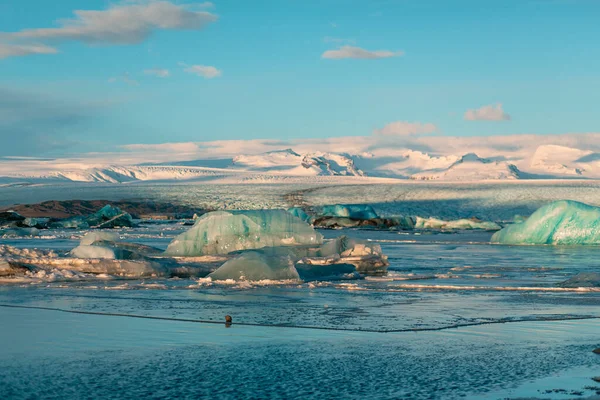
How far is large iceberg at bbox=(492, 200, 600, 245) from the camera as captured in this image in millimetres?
21219

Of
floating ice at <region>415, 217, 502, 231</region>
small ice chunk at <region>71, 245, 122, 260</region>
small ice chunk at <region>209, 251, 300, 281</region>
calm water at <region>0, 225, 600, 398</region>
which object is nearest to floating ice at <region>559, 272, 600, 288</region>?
calm water at <region>0, 225, 600, 398</region>

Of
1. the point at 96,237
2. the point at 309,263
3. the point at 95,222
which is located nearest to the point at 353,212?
the point at 95,222

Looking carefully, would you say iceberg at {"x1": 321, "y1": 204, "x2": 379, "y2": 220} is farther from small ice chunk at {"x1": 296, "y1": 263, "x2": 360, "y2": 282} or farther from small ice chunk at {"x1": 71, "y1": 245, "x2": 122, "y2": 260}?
small ice chunk at {"x1": 296, "y1": 263, "x2": 360, "y2": 282}

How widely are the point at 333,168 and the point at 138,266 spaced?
597 ft

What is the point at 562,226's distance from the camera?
21.5 meters

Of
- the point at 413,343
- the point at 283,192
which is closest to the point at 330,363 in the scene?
the point at 413,343

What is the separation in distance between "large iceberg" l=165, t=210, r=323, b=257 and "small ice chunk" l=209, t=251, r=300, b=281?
10.9ft

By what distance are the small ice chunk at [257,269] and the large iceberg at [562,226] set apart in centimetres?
1284

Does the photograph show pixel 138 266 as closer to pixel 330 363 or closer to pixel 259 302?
pixel 259 302

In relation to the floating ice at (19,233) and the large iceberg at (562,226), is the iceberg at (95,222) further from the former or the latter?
the large iceberg at (562,226)

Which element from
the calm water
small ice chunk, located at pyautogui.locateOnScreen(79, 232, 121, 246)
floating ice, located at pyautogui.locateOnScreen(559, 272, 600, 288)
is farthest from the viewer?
small ice chunk, located at pyautogui.locateOnScreen(79, 232, 121, 246)

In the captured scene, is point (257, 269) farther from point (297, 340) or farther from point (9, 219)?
point (9, 219)

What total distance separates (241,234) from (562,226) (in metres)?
10.8

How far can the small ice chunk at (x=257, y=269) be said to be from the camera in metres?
10.1
